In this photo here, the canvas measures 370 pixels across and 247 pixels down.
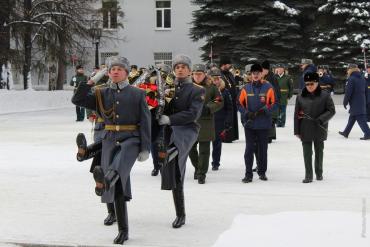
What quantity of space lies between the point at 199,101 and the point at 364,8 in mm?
32825

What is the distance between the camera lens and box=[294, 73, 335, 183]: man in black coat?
33.7 ft

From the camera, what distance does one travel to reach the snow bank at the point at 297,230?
6.44 metres

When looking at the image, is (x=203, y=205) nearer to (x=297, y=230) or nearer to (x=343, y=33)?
(x=297, y=230)

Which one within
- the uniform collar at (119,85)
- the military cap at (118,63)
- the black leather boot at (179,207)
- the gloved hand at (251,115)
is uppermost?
the military cap at (118,63)

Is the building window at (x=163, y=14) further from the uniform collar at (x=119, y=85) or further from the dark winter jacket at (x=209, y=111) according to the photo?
the uniform collar at (x=119, y=85)

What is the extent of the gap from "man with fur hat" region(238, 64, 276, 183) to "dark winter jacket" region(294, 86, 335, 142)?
0.43m

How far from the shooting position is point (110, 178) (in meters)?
6.36

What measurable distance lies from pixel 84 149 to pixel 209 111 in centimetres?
410

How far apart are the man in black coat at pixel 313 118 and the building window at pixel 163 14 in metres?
39.7

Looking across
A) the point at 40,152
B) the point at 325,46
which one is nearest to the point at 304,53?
the point at 325,46

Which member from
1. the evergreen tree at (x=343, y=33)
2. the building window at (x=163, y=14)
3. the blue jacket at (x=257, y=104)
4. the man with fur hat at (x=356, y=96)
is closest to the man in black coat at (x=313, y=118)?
the blue jacket at (x=257, y=104)

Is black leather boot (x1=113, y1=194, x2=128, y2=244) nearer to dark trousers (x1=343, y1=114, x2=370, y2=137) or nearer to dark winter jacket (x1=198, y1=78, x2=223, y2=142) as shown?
dark winter jacket (x1=198, y1=78, x2=223, y2=142)

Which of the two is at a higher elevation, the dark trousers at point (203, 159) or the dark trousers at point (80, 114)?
the dark trousers at point (203, 159)

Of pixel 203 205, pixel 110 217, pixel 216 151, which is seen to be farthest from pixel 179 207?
pixel 216 151
